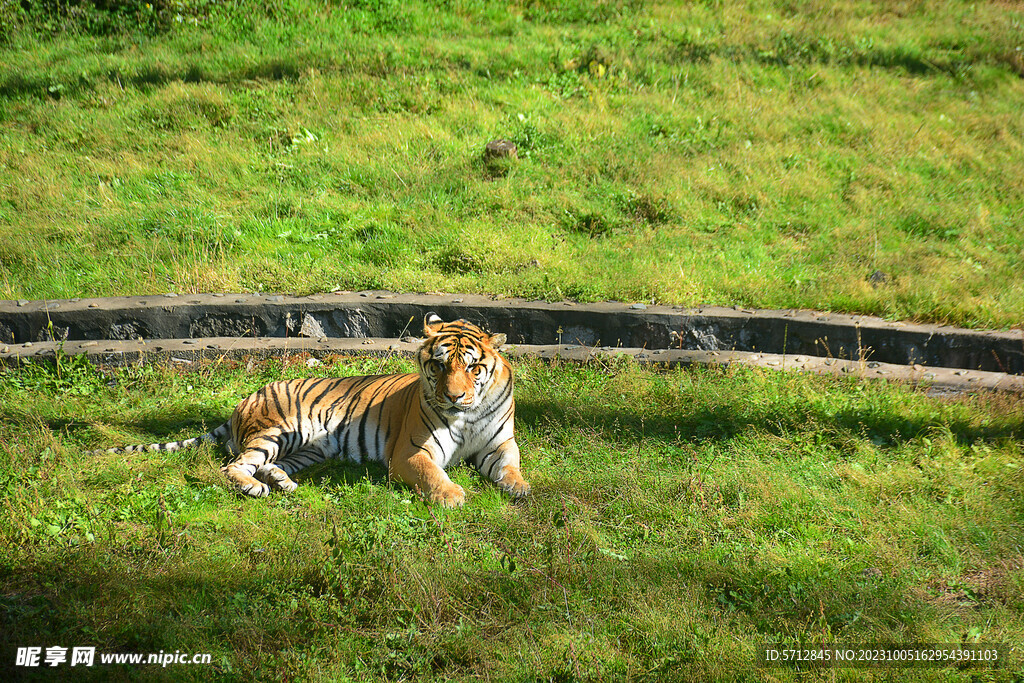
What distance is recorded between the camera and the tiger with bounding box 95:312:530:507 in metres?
4.73

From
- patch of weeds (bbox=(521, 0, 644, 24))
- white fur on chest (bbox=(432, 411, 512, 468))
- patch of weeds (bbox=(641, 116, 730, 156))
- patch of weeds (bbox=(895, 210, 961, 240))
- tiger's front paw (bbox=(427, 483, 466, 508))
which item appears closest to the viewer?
tiger's front paw (bbox=(427, 483, 466, 508))

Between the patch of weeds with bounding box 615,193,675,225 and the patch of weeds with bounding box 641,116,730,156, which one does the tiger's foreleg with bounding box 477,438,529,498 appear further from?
the patch of weeds with bounding box 641,116,730,156

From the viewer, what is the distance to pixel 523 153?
9.70 meters

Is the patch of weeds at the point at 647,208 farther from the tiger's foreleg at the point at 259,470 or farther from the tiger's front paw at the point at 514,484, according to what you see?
the tiger's foreleg at the point at 259,470

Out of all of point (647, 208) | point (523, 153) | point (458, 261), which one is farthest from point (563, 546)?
point (523, 153)

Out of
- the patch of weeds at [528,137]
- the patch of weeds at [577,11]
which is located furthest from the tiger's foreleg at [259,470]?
the patch of weeds at [577,11]

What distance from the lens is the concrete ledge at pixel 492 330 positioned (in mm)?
6664

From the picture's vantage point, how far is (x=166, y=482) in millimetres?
4684

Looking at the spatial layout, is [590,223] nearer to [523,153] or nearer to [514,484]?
[523,153]

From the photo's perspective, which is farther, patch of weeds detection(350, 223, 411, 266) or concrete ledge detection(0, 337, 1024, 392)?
patch of weeds detection(350, 223, 411, 266)

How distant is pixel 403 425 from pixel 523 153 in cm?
556

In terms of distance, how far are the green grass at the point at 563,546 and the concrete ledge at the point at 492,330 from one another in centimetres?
100

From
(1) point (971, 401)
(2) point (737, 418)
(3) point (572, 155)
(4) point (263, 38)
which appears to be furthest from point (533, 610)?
(4) point (263, 38)

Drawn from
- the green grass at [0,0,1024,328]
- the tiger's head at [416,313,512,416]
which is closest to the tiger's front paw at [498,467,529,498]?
the tiger's head at [416,313,512,416]
